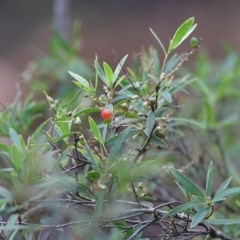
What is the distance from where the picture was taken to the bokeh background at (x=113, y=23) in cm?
477

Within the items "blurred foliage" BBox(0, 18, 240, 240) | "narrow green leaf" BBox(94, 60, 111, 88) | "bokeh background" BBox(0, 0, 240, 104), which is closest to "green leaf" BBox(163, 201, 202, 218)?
"blurred foliage" BBox(0, 18, 240, 240)

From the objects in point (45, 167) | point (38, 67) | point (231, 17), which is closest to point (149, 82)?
point (45, 167)

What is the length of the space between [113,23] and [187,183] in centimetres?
444

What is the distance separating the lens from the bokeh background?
477cm

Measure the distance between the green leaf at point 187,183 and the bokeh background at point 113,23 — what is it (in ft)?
12.0

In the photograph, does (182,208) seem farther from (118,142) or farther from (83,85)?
(83,85)

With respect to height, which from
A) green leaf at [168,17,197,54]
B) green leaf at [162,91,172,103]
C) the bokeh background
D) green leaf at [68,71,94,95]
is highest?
green leaf at [168,17,197,54]

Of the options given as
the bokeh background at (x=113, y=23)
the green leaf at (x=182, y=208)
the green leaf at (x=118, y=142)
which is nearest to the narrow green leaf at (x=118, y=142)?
the green leaf at (x=118, y=142)

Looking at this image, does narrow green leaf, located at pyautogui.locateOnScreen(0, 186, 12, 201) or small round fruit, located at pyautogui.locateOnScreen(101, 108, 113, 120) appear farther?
small round fruit, located at pyautogui.locateOnScreen(101, 108, 113, 120)

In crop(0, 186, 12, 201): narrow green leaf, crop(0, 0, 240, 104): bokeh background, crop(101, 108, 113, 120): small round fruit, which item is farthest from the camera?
crop(0, 0, 240, 104): bokeh background

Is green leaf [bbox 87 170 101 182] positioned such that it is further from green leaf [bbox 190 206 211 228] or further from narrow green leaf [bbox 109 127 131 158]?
green leaf [bbox 190 206 211 228]

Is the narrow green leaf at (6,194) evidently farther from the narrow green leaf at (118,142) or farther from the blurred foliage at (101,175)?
A: the narrow green leaf at (118,142)

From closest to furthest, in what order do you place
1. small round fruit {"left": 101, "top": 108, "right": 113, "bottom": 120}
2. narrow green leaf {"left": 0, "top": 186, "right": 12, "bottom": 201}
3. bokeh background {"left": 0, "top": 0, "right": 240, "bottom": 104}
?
narrow green leaf {"left": 0, "top": 186, "right": 12, "bottom": 201}, small round fruit {"left": 101, "top": 108, "right": 113, "bottom": 120}, bokeh background {"left": 0, "top": 0, "right": 240, "bottom": 104}

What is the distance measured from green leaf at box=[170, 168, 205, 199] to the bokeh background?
143 inches
